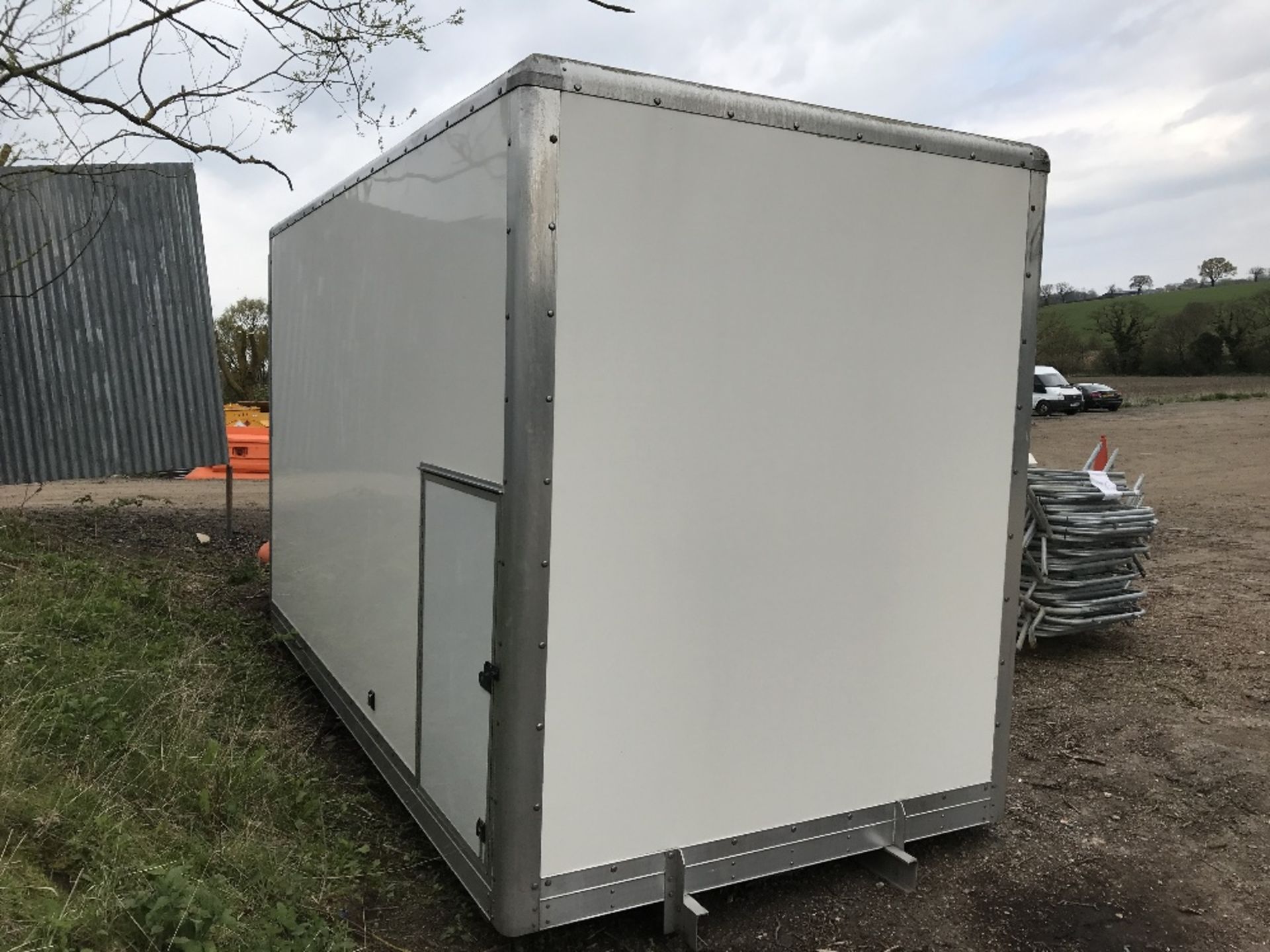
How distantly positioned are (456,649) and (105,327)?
7.38 m

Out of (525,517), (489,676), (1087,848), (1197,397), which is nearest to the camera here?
(525,517)

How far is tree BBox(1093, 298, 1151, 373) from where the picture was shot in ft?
115

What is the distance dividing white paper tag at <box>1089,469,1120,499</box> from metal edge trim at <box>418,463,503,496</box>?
521 cm

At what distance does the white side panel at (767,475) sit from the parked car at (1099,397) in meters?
26.0

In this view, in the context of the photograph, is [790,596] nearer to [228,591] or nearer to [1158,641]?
[1158,641]

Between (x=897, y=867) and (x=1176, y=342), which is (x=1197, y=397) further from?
(x=897, y=867)

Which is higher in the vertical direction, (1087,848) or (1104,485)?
(1104,485)

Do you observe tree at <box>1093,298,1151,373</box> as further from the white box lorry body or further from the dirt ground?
the white box lorry body

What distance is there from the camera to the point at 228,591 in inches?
305

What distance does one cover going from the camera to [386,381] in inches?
165

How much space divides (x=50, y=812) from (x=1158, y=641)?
703 cm

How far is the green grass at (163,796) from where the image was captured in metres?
2.84

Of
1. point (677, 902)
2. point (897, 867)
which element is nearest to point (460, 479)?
point (677, 902)

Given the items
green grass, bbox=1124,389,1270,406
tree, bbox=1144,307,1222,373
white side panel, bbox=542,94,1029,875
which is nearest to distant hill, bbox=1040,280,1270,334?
tree, bbox=1144,307,1222,373
